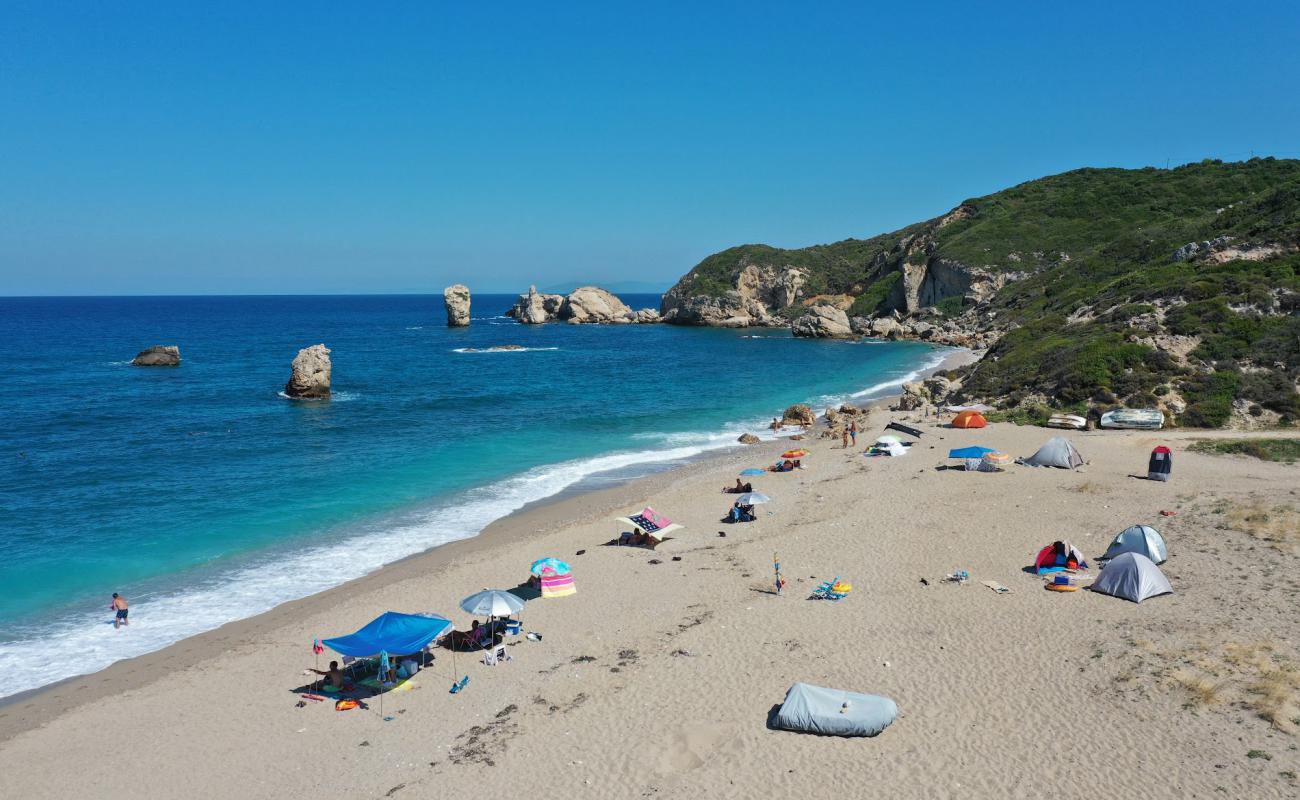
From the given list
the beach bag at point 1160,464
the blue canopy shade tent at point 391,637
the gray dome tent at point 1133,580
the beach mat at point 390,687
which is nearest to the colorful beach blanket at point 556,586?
the blue canopy shade tent at point 391,637

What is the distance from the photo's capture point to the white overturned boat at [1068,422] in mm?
31850

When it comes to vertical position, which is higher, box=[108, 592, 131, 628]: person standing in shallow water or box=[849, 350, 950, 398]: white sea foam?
box=[849, 350, 950, 398]: white sea foam

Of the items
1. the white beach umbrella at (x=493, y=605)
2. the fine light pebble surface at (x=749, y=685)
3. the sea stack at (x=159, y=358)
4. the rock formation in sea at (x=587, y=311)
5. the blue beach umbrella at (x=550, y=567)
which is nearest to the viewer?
the fine light pebble surface at (x=749, y=685)

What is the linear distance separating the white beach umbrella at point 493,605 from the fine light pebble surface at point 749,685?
98 centimetres

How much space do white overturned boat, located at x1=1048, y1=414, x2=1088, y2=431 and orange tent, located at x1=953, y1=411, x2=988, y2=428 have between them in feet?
9.04

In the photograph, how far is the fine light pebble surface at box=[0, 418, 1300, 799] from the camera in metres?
10.5

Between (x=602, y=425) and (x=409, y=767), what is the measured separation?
30.0 meters

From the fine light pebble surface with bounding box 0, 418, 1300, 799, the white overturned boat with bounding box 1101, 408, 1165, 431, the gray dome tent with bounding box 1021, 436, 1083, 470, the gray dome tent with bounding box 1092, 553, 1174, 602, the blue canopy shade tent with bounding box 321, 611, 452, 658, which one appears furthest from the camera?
the white overturned boat with bounding box 1101, 408, 1165, 431

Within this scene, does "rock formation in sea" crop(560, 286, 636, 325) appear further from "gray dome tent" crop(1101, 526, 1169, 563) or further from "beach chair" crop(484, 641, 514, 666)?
"beach chair" crop(484, 641, 514, 666)

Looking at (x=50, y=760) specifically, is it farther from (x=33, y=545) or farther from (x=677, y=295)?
(x=677, y=295)

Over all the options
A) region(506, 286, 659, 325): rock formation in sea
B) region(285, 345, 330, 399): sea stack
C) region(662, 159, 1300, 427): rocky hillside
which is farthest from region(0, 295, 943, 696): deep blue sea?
region(506, 286, 659, 325): rock formation in sea

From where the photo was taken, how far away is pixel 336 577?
65.1ft

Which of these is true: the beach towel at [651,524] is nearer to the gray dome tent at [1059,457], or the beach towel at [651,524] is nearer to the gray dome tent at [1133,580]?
the gray dome tent at [1133,580]

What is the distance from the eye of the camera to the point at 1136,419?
101 ft
